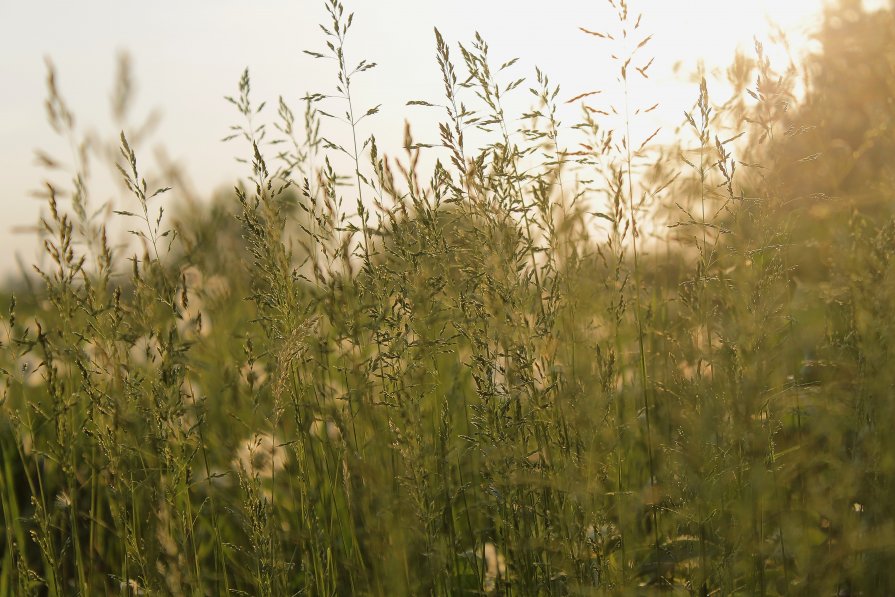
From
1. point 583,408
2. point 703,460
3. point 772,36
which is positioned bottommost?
point 703,460

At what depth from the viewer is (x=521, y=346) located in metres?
1.75

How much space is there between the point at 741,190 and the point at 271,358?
1.27 m

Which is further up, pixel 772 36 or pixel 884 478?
pixel 772 36

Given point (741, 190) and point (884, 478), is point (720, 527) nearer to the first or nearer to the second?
point (884, 478)

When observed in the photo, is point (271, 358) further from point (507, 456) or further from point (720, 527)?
point (720, 527)

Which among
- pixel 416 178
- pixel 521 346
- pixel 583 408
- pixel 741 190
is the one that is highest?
pixel 416 178

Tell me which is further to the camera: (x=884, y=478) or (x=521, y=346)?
(x=884, y=478)

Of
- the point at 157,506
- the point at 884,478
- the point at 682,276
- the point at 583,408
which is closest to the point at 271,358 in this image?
the point at 157,506

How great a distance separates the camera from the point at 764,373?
174cm

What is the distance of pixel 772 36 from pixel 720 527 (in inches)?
75.7

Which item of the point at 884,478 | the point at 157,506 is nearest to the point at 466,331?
the point at 157,506

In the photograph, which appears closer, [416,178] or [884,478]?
[884,478]

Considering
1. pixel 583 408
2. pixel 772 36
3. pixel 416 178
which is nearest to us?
pixel 583 408

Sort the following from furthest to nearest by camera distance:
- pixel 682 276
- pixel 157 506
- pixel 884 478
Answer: pixel 682 276 < pixel 884 478 < pixel 157 506
